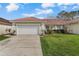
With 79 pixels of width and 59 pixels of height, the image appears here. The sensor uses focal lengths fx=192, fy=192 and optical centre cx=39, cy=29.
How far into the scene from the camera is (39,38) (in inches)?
424

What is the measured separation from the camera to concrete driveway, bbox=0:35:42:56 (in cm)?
925

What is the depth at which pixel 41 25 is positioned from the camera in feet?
36.1

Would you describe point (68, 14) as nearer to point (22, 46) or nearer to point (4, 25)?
point (22, 46)

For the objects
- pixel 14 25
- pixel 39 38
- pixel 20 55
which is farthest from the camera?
pixel 14 25

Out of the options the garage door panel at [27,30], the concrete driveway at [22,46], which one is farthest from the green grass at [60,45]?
the garage door panel at [27,30]

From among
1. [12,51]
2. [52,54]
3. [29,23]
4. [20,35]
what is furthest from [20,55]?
[29,23]

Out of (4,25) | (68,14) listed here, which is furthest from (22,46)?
(68,14)

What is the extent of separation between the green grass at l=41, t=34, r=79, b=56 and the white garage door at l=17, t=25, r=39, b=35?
98cm

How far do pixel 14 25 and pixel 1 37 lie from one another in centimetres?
130

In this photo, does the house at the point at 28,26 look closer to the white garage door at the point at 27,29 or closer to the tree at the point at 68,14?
the white garage door at the point at 27,29

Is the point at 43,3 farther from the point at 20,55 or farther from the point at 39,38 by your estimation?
the point at 20,55

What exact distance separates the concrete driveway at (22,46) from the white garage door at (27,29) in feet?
1.18

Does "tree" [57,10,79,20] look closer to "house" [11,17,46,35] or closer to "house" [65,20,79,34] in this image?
"house" [65,20,79,34]

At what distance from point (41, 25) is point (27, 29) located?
1.06 metres
